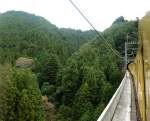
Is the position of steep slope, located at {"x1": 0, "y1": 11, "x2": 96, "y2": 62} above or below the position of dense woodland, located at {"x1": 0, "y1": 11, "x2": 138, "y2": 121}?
above

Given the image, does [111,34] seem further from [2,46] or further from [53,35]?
[53,35]

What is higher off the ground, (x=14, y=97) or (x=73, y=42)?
(x=73, y=42)

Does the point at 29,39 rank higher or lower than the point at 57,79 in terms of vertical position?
higher

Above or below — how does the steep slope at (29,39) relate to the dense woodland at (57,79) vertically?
above

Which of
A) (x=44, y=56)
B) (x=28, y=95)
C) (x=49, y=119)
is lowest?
(x=49, y=119)

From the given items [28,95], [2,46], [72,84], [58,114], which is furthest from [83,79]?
[2,46]

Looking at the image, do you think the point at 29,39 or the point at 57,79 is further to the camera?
the point at 29,39

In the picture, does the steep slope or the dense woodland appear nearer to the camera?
the dense woodland

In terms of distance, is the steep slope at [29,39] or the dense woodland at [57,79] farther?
the steep slope at [29,39]
